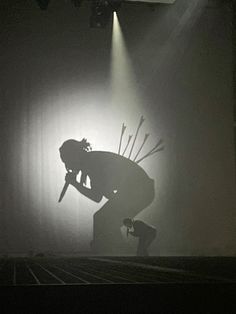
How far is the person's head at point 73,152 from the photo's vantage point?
6.87 meters

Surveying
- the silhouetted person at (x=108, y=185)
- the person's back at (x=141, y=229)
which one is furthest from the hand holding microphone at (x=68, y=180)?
the person's back at (x=141, y=229)

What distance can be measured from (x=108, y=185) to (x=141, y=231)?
2.43 ft

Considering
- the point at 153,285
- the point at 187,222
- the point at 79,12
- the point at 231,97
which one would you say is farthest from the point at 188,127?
the point at 153,285

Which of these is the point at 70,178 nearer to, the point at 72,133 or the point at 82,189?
the point at 82,189

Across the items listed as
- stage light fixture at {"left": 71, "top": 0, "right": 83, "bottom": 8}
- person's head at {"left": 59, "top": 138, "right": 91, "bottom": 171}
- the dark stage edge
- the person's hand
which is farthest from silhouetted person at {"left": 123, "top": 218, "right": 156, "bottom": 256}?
the dark stage edge

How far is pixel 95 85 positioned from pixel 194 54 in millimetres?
1446

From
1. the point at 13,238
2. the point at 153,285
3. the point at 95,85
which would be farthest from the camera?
the point at 95,85

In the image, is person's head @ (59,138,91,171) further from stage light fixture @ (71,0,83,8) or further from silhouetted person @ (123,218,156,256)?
stage light fixture @ (71,0,83,8)

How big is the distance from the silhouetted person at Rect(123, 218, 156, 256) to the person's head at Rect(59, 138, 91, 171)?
0.94m

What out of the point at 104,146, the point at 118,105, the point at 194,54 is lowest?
the point at 104,146

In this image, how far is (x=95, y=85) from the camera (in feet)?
23.2

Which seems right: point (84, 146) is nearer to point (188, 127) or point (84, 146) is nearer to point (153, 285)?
point (188, 127)

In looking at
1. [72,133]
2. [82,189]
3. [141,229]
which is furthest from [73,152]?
[141,229]

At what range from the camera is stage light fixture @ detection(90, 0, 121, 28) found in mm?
6684
